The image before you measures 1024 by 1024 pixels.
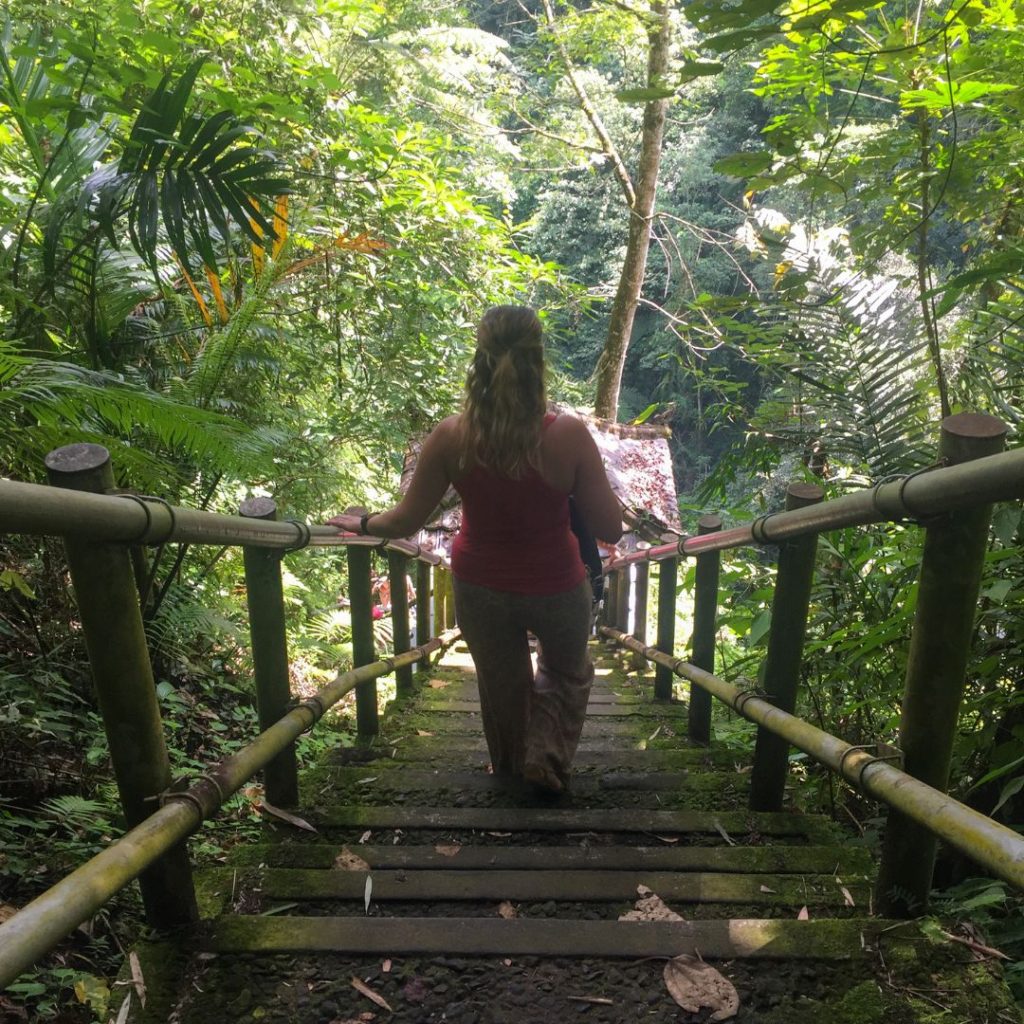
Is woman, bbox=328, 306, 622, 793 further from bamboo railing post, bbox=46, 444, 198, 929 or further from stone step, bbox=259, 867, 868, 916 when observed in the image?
bamboo railing post, bbox=46, 444, 198, 929

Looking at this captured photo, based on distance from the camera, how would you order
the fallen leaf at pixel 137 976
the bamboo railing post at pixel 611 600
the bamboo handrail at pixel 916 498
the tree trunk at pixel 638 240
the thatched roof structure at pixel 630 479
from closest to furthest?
the bamboo handrail at pixel 916 498, the fallen leaf at pixel 137 976, the bamboo railing post at pixel 611 600, the tree trunk at pixel 638 240, the thatched roof structure at pixel 630 479

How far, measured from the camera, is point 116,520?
4.82 ft

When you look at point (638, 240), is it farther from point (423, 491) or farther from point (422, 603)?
point (423, 491)

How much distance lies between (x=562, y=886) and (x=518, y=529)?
1130mm

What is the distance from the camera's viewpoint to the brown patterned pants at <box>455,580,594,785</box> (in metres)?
2.80

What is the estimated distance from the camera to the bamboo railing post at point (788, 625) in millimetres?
2377

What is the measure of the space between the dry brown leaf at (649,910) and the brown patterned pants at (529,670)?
844 millimetres

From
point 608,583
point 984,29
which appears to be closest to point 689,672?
point 984,29

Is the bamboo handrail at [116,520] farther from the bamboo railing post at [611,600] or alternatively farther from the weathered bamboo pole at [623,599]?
the bamboo railing post at [611,600]

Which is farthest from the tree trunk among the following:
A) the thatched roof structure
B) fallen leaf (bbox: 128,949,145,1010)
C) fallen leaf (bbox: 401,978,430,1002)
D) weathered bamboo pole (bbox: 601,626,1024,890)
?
fallen leaf (bbox: 128,949,145,1010)

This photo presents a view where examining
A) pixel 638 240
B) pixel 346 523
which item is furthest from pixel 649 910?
pixel 638 240

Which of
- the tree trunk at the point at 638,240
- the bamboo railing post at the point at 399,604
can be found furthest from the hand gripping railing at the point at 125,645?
the tree trunk at the point at 638,240

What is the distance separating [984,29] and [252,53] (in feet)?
14.9

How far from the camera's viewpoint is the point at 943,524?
1.61m
